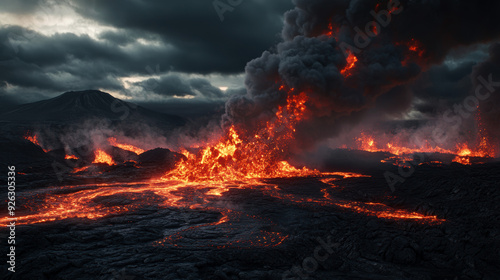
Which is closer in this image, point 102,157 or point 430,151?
point 102,157

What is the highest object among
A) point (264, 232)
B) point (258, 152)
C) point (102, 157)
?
point (258, 152)

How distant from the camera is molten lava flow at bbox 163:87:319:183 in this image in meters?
46.3

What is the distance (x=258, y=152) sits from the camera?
48375 mm

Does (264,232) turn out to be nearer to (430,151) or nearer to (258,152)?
(258,152)

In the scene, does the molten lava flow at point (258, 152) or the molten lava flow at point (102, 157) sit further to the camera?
the molten lava flow at point (102, 157)

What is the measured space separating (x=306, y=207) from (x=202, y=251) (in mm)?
11402

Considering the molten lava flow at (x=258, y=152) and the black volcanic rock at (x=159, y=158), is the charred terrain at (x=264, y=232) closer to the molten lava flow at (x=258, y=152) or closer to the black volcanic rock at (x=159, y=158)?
the molten lava flow at (x=258, y=152)

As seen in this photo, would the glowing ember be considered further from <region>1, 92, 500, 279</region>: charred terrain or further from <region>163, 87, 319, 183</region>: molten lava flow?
<region>1, 92, 500, 279</region>: charred terrain

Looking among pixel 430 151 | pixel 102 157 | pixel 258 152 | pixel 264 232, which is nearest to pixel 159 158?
pixel 102 157

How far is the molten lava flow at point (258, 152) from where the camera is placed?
46344mm

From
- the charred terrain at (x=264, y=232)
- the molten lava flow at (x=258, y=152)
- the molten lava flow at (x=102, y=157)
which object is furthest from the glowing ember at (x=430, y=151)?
the molten lava flow at (x=102, y=157)

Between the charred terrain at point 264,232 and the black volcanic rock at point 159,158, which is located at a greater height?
the black volcanic rock at point 159,158

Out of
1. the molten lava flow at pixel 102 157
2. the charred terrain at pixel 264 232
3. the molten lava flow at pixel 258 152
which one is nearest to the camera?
the charred terrain at pixel 264 232

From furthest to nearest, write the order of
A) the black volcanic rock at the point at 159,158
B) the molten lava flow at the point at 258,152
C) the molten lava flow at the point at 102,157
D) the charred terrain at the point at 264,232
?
the molten lava flow at the point at 102,157 < the black volcanic rock at the point at 159,158 < the molten lava flow at the point at 258,152 < the charred terrain at the point at 264,232
